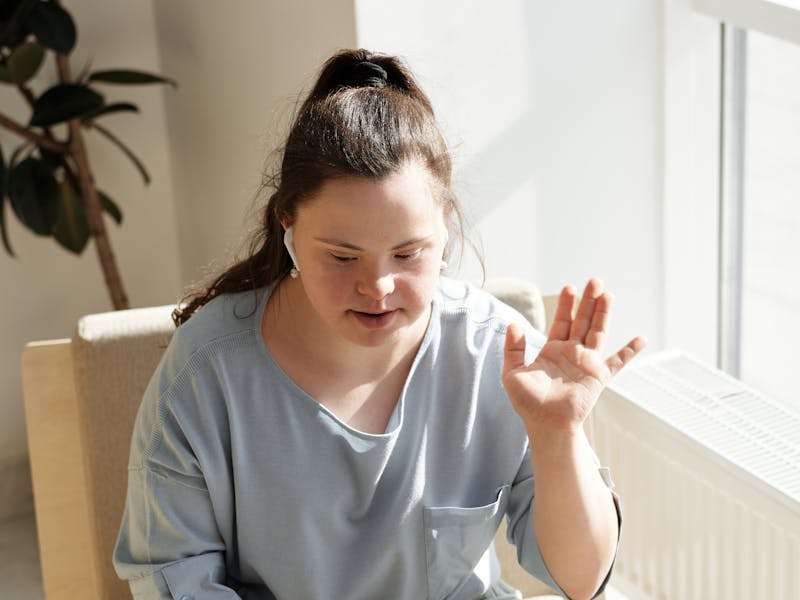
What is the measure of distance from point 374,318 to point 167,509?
33 cm

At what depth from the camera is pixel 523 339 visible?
4.20 feet

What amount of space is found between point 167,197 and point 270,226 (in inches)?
58.0

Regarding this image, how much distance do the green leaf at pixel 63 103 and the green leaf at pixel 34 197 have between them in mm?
112

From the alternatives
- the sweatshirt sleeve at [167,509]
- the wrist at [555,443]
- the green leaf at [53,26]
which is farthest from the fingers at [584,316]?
the green leaf at [53,26]

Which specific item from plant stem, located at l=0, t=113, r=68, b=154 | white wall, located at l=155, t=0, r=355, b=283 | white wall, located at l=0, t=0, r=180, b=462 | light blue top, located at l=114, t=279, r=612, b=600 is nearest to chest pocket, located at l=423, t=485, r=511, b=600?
light blue top, located at l=114, t=279, r=612, b=600

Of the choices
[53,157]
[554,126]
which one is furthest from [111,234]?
[554,126]

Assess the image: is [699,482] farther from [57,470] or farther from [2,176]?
[2,176]

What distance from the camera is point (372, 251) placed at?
118 cm

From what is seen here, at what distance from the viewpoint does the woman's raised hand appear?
1236mm

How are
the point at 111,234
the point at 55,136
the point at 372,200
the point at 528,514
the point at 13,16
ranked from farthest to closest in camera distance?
1. the point at 111,234
2. the point at 55,136
3. the point at 13,16
4. the point at 528,514
5. the point at 372,200

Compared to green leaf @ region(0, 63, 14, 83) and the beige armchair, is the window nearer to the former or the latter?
the beige armchair

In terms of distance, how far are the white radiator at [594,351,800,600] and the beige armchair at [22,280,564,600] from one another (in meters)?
0.73

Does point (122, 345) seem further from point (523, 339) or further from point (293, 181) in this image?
point (523, 339)

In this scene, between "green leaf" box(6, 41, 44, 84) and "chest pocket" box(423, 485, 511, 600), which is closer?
"chest pocket" box(423, 485, 511, 600)
